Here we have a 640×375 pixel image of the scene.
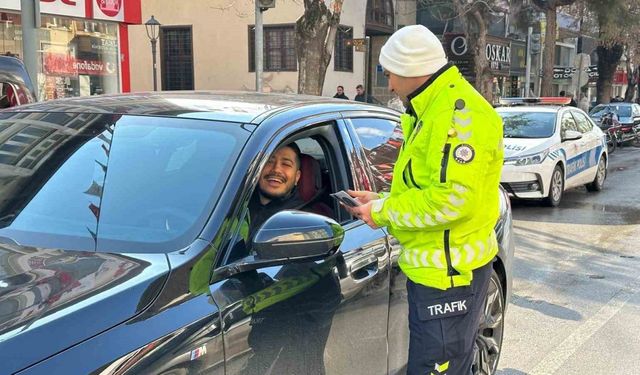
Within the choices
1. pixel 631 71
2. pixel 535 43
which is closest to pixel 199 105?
pixel 535 43

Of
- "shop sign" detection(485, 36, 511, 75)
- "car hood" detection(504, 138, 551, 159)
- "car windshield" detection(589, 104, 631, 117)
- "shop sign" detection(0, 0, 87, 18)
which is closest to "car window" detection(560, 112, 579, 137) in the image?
"car hood" detection(504, 138, 551, 159)

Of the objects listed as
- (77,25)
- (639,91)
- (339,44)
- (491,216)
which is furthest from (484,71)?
(639,91)

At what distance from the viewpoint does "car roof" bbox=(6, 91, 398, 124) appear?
2.73 meters

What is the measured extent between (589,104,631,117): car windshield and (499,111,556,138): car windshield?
14.2m

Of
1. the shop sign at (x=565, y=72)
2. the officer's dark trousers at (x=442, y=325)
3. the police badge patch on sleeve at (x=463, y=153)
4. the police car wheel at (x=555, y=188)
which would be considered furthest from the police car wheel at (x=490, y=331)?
the shop sign at (x=565, y=72)

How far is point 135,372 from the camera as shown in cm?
174

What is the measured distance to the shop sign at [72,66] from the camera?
516 inches

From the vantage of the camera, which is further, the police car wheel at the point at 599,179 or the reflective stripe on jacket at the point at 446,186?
the police car wheel at the point at 599,179

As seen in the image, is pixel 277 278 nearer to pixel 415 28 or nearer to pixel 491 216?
pixel 491 216

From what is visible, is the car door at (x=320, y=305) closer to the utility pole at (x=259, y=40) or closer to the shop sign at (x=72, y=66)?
the utility pole at (x=259, y=40)

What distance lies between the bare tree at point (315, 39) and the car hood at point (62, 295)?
11591mm

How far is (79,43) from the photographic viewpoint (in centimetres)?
1344

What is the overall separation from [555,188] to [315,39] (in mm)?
5625

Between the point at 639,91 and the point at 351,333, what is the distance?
5337 cm
